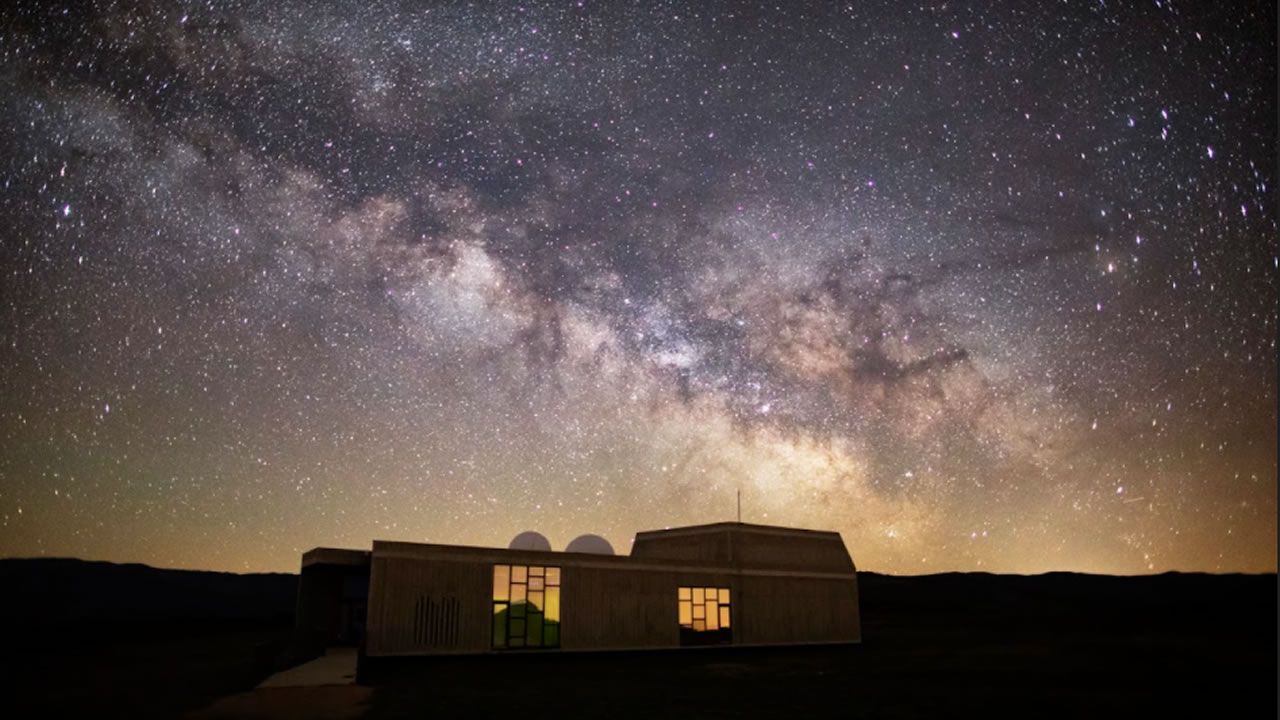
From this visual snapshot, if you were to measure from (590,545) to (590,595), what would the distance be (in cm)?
1606

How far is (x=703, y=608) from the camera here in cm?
3086

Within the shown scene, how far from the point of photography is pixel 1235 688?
2122 cm

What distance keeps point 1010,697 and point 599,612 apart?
1356 cm

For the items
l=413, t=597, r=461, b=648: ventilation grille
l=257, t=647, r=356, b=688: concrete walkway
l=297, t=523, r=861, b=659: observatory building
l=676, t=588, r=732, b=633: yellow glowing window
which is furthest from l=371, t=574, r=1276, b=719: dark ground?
l=257, t=647, r=356, b=688: concrete walkway

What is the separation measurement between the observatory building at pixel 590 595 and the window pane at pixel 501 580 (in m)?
0.03

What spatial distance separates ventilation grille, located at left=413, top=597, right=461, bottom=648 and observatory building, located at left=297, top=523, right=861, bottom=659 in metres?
0.03

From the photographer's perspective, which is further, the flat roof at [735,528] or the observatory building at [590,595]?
the flat roof at [735,528]

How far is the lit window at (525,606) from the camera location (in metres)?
25.1

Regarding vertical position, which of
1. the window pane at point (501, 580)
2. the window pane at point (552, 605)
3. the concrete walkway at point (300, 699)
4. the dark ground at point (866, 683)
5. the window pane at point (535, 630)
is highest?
the window pane at point (501, 580)

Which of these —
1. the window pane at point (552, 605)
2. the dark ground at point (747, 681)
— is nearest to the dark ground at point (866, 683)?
the dark ground at point (747, 681)

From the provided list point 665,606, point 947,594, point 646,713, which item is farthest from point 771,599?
point 947,594

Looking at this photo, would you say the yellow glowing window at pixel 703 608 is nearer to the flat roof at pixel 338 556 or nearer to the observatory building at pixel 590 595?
the observatory building at pixel 590 595

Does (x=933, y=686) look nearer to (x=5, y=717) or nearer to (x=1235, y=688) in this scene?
(x=1235, y=688)

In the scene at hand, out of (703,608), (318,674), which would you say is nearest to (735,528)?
(703,608)
